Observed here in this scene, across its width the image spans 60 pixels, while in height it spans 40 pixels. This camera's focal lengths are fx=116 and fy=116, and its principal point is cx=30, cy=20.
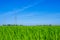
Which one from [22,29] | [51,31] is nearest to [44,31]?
[51,31]

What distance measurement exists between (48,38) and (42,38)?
31cm

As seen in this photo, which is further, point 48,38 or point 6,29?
point 6,29

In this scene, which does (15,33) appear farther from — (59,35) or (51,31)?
(59,35)

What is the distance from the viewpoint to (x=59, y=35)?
19.9ft

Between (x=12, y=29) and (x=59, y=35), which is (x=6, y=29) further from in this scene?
(x=59, y=35)

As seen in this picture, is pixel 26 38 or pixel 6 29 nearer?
pixel 26 38

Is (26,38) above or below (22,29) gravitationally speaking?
below

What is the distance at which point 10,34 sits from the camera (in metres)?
6.37

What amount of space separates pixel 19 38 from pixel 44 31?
1365 millimetres

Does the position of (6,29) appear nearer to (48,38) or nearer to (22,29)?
(22,29)

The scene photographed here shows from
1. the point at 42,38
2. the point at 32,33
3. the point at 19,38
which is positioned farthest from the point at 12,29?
the point at 42,38

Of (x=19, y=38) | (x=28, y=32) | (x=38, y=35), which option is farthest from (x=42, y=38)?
(x=19, y=38)

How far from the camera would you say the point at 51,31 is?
Result: 243 inches

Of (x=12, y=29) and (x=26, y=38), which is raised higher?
(x=12, y=29)
